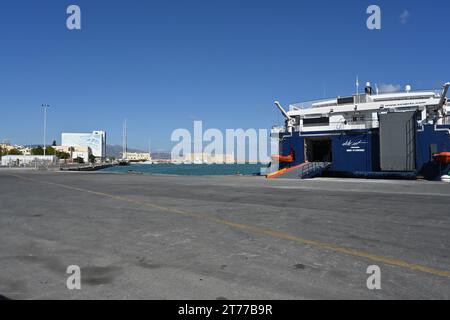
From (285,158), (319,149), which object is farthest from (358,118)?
(285,158)

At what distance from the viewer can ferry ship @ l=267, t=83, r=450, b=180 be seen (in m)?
25.0

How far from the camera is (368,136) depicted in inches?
1086

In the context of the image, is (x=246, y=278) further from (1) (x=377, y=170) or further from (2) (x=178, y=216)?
(1) (x=377, y=170)

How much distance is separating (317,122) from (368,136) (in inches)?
209

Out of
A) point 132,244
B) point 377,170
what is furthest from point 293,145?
point 132,244

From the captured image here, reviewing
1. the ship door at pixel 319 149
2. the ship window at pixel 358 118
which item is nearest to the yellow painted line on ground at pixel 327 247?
the ship window at pixel 358 118

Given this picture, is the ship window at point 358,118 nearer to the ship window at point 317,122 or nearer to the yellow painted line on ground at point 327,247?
the ship window at point 317,122

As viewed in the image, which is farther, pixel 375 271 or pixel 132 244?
pixel 132 244

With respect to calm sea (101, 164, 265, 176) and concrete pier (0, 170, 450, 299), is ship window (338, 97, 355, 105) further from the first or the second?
concrete pier (0, 170, 450, 299)

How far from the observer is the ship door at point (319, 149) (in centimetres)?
3187
